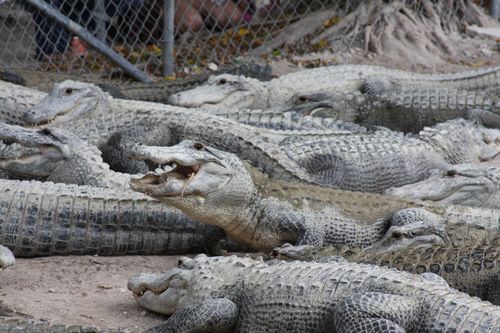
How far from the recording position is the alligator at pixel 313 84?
25.5 ft

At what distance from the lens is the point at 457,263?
4.42 m

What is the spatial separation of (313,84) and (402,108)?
0.79 meters

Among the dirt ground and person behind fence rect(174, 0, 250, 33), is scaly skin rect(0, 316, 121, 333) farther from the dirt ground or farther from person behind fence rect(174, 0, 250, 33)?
person behind fence rect(174, 0, 250, 33)

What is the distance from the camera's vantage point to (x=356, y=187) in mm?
6207

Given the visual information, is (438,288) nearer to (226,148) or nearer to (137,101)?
(226,148)

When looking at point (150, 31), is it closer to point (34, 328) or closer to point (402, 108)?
point (402, 108)

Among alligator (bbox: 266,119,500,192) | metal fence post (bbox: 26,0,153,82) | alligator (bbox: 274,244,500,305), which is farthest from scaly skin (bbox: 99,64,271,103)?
alligator (bbox: 274,244,500,305)

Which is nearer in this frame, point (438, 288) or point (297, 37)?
point (438, 288)

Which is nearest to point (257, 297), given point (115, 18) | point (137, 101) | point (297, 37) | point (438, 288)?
point (438, 288)

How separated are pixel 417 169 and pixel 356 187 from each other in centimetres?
46

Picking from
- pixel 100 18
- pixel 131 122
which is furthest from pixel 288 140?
pixel 100 18

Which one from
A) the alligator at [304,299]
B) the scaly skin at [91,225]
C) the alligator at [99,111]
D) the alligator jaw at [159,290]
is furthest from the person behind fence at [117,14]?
the alligator at [304,299]

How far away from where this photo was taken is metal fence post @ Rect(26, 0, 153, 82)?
7875 millimetres

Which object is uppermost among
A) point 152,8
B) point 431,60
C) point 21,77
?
point 431,60
